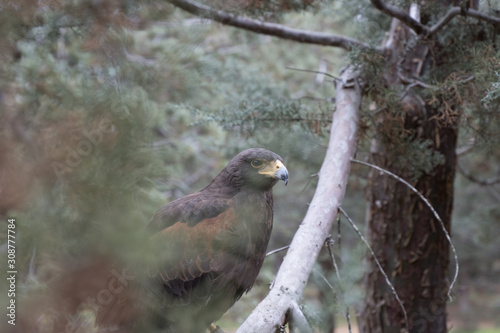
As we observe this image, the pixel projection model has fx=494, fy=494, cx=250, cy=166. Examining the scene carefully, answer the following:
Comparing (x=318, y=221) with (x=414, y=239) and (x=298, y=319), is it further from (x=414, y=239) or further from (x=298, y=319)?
(x=414, y=239)

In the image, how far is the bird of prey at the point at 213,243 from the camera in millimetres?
2916

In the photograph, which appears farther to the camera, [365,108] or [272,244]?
[272,244]

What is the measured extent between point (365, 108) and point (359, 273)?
3160 mm

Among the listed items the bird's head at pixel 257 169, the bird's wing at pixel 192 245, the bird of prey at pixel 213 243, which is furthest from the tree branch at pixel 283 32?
the bird's wing at pixel 192 245

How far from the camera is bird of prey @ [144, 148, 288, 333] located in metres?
2.92

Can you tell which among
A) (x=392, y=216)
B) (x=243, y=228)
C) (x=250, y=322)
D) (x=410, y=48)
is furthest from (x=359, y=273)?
(x=250, y=322)

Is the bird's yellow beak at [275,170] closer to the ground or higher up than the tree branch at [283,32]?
closer to the ground

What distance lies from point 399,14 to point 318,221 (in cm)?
166

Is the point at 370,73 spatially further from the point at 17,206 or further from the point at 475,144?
the point at 17,206

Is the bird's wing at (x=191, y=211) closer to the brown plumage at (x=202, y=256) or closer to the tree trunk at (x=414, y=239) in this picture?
the brown plumage at (x=202, y=256)

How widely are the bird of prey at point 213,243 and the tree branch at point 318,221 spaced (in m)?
0.30

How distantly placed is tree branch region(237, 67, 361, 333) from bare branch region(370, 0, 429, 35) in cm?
56

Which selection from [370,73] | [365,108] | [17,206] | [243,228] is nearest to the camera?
[17,206]

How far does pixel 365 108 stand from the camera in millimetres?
4117
